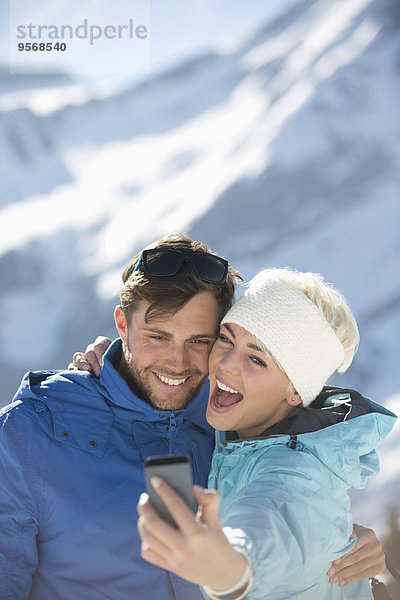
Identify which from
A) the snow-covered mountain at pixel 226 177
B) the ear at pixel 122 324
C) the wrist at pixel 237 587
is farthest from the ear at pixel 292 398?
the snow-covered mountain at pixel 226 177

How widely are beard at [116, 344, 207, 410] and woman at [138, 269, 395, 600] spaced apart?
0.17m

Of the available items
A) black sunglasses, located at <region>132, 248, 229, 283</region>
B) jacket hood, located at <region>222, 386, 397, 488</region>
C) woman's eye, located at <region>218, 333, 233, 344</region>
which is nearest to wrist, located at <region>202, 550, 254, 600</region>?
jacket hood, located at <region>222, 386, 397, 488</region>

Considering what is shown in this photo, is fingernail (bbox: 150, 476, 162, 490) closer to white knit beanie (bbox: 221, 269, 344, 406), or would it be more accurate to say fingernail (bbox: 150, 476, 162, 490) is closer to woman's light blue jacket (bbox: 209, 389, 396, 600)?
woman's light blue jacket (bbox: 209, 389, 396, 600)

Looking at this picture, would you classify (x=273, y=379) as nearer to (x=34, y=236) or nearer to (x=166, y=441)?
(x=166, y=441)

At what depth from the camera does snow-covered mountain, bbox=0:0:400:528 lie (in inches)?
509

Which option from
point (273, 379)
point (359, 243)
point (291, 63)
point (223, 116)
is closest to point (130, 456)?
point (273, 379)

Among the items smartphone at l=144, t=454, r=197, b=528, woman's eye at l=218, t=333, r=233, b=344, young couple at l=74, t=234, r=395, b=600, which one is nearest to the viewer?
smartphone at l=144, t=454, r=197, b=528

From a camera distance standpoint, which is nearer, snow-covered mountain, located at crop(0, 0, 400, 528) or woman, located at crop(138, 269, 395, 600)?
woman, located at crop(138, 269, 395, 600)

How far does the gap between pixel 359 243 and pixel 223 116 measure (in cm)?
563

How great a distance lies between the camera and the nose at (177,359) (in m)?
1.90

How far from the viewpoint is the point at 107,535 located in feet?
5.55

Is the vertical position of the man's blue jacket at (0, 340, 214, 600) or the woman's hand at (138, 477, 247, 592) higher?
the woman's hand at (138, 477, 247, 592)

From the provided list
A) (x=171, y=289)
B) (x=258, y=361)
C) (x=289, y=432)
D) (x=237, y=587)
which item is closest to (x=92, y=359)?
(x=171, y=289)

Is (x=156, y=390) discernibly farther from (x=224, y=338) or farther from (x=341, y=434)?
(x=341, y=434)
